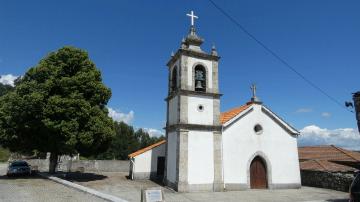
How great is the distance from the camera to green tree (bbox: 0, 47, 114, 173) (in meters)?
20.1

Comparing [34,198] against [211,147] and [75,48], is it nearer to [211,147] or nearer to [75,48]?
[211,147]

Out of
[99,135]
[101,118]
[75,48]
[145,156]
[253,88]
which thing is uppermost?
[75,48]

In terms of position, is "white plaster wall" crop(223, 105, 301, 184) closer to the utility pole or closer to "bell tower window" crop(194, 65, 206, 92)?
"bell tower window" crop(194, 65, 206, 92)

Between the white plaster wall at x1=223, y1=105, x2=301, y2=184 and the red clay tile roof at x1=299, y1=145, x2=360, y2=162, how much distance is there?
6.20m

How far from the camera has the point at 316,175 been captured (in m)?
22.6

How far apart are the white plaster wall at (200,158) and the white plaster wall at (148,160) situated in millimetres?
6336

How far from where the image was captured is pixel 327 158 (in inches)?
1019

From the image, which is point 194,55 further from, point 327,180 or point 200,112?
point 327,180

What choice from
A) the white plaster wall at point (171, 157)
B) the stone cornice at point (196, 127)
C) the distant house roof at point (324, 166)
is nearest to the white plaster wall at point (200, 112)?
the stone cornice at point (196, 127)

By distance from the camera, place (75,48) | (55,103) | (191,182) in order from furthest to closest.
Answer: (75,48), (55,103), (191,182)

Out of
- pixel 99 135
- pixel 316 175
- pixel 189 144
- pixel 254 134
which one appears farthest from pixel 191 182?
pixel 316 175

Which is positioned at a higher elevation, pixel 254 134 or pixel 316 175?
pixel 254 134

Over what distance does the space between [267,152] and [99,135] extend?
12.8 metres

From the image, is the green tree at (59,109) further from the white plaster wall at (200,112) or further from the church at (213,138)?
the white plaster wall at (200,112)
